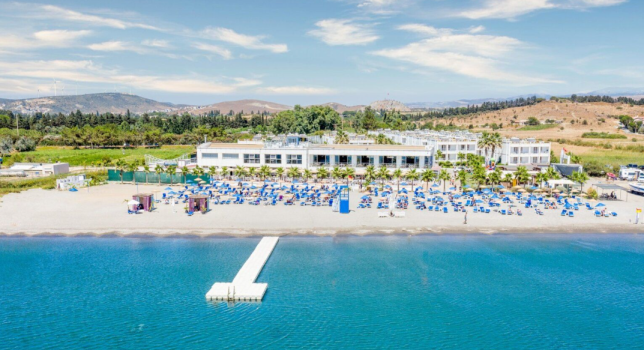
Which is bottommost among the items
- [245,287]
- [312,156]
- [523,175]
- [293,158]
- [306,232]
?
[245,287]

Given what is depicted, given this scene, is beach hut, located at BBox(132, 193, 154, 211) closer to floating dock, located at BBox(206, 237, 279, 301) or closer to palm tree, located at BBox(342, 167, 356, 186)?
floating dock, located at BBox(206, 237, 279, 301)

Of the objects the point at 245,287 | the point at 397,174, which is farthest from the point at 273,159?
the point at 245,287

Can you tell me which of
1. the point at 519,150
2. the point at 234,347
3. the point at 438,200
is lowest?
the point at 234,347

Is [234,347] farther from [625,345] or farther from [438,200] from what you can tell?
[438,200]

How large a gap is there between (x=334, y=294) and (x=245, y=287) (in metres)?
4.89

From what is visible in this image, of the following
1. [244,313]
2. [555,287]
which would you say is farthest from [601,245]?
[244,313]

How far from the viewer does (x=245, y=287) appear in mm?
24844

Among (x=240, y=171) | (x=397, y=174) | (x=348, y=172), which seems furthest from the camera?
(x=240, y=171)

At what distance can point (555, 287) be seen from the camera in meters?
26.2

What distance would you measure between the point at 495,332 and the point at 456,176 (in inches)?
1418

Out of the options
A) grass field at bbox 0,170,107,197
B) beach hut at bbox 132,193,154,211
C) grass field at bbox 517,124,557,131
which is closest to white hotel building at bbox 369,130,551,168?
beach hut at bbox 132,193,154,211

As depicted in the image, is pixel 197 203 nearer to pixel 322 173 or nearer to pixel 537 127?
pixel 322 173

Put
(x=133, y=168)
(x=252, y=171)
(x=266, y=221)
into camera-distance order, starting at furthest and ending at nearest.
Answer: (x=133, y=168), (x=252, y=171), (x=266, y=221)

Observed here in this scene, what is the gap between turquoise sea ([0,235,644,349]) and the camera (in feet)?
68.3
